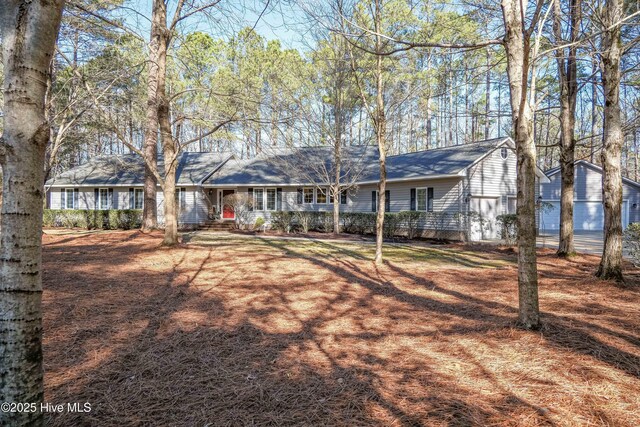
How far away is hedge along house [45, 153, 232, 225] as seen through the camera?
934 inches

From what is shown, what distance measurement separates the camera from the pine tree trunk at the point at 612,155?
22.7ft

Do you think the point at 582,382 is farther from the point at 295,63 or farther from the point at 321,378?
the point at 295,63

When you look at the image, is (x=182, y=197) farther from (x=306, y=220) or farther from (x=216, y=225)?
(x=306, y=220)

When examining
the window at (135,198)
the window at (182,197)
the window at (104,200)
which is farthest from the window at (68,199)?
the window at (182,197)

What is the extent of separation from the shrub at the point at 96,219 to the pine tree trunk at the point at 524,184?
72.2ft

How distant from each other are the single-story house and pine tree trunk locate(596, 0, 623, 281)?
8704 mm

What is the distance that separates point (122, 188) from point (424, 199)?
783 inches

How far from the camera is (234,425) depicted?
222 centimetres

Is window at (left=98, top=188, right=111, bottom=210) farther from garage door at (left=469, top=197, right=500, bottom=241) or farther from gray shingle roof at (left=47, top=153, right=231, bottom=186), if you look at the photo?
garage door at (left=469, top=197, right=500, bottom=241)

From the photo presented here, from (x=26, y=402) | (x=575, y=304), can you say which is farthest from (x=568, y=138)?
(x=26, y=402)

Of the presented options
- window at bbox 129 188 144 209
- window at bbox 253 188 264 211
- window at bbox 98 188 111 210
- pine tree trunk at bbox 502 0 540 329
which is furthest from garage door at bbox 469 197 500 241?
window at bbox 98 188 111 210

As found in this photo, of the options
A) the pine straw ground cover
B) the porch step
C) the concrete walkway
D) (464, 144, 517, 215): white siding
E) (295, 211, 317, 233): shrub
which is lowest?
the concrete walkway

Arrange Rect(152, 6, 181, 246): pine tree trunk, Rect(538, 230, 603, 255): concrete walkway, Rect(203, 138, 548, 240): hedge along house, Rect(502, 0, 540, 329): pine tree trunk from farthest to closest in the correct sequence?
Rect(203, 138, 548, 240): hedge along house, Rect(538, 230, 603, 255): concrete walkway, Rect(152, 6, 181, 246): pine tree trunk, Rect(502, 0, 540, 329): pine tree trunk

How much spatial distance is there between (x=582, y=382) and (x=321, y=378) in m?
1.93
